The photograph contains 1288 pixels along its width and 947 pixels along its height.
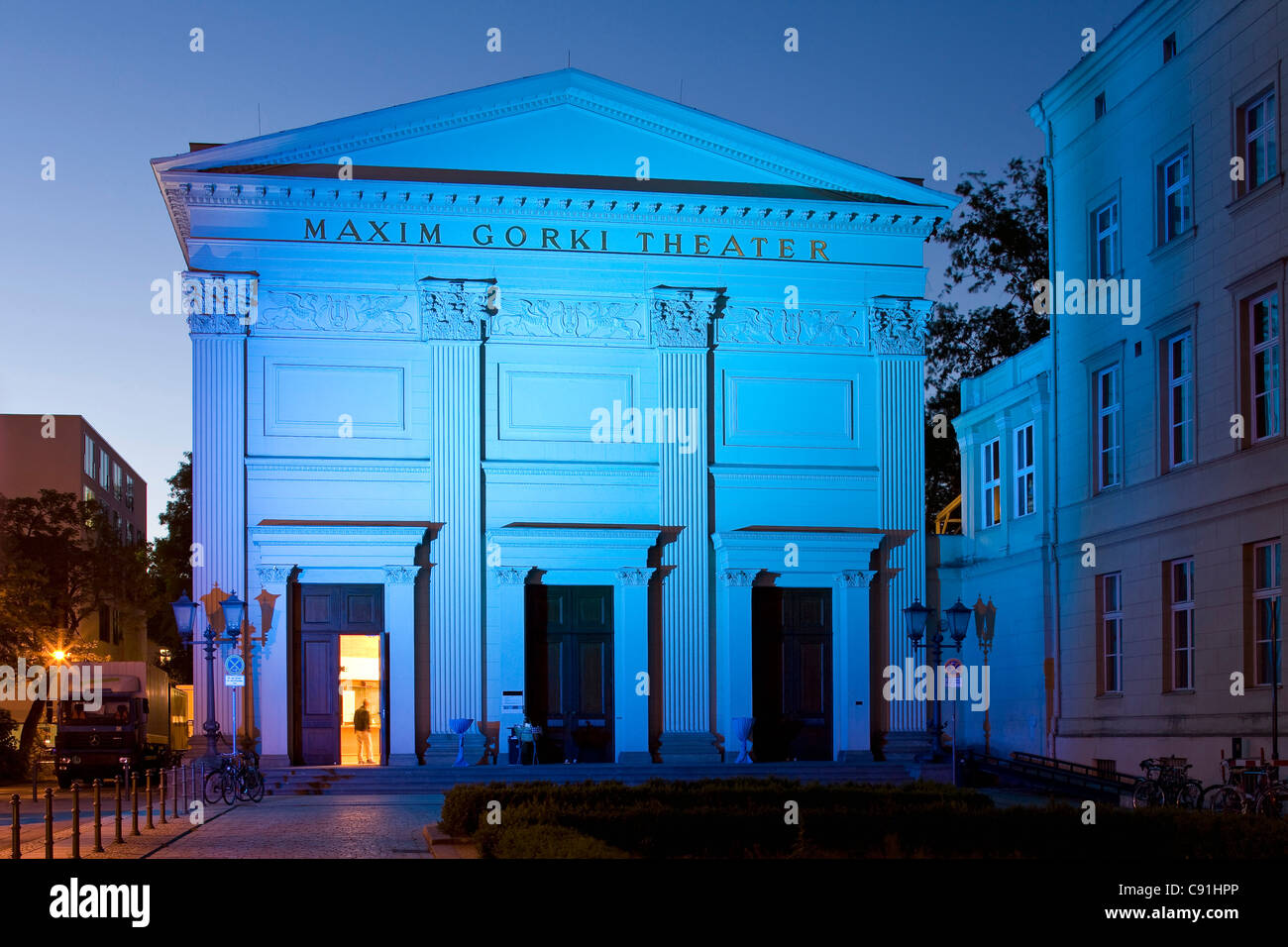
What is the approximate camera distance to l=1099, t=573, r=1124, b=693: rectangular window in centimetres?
3422

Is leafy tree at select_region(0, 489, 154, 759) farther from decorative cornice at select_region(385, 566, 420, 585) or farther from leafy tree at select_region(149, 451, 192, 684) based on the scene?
decorative cornice at select_region(385, 566, 420, 585)

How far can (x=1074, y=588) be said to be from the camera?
118ft

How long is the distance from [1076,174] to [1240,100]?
7.51 meters

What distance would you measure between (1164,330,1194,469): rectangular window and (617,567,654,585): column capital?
1233 cm

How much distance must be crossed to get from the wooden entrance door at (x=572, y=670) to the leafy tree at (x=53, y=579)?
1980 centimetres

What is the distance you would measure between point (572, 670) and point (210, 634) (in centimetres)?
876

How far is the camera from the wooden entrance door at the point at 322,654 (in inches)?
1462

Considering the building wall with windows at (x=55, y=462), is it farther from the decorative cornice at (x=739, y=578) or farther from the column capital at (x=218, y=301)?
the decorative cornice at (x=739, y=578)

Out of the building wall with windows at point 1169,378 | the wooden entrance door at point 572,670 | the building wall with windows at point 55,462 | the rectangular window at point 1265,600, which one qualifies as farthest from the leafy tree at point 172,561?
the rectangular window at point 1265,600

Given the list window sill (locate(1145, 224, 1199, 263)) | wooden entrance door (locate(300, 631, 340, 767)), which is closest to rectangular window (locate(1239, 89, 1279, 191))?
window sill (locate(1145, 224, 1199, 263))

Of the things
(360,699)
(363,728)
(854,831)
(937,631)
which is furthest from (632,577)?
(854,831)

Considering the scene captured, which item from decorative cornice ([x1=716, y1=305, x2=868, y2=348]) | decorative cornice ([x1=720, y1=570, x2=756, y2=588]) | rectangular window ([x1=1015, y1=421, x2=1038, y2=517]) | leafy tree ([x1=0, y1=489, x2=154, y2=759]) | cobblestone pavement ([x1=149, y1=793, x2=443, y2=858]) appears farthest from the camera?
leafy tree ([x1=0, y1=489, x2=154, y2=759])
